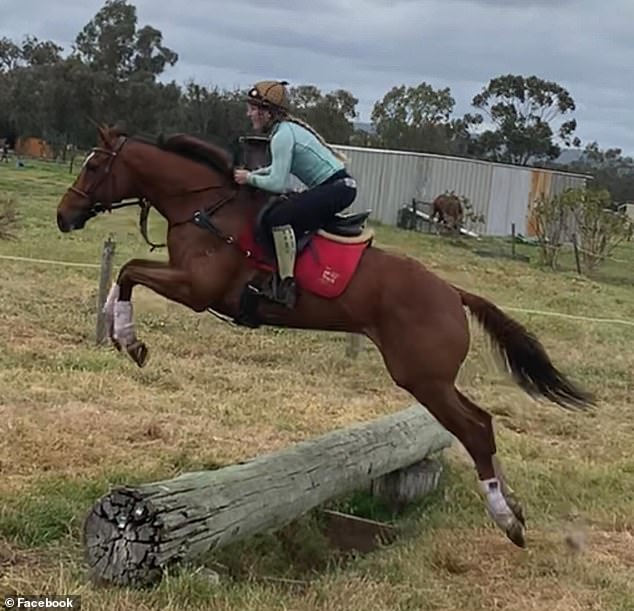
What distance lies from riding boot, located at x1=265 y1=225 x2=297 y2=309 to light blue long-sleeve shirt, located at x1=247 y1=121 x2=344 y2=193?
0.25 metres

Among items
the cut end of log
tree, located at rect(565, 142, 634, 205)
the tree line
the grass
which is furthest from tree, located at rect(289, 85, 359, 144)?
the cut end of log

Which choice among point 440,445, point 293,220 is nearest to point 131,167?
point 293,220

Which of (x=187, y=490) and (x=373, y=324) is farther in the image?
(x=373, y=324)

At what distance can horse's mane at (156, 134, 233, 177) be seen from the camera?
A: 6117mm

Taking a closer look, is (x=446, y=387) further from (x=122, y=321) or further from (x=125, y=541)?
(x=125, y=541)

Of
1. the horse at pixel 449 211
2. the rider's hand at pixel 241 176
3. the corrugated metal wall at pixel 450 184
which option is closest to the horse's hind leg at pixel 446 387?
the rider's hand at pixel 241 176

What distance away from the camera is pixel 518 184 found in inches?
1532

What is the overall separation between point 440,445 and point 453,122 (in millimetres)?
66839

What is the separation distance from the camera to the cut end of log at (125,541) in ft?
15.0

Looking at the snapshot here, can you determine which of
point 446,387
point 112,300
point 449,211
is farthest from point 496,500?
point 449,211

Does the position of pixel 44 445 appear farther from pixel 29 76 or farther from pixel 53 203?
pixel 29 76

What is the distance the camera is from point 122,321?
5676mm

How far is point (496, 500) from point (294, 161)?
2.24 metres

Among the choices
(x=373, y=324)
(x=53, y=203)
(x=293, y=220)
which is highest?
(x=293, y=220)
